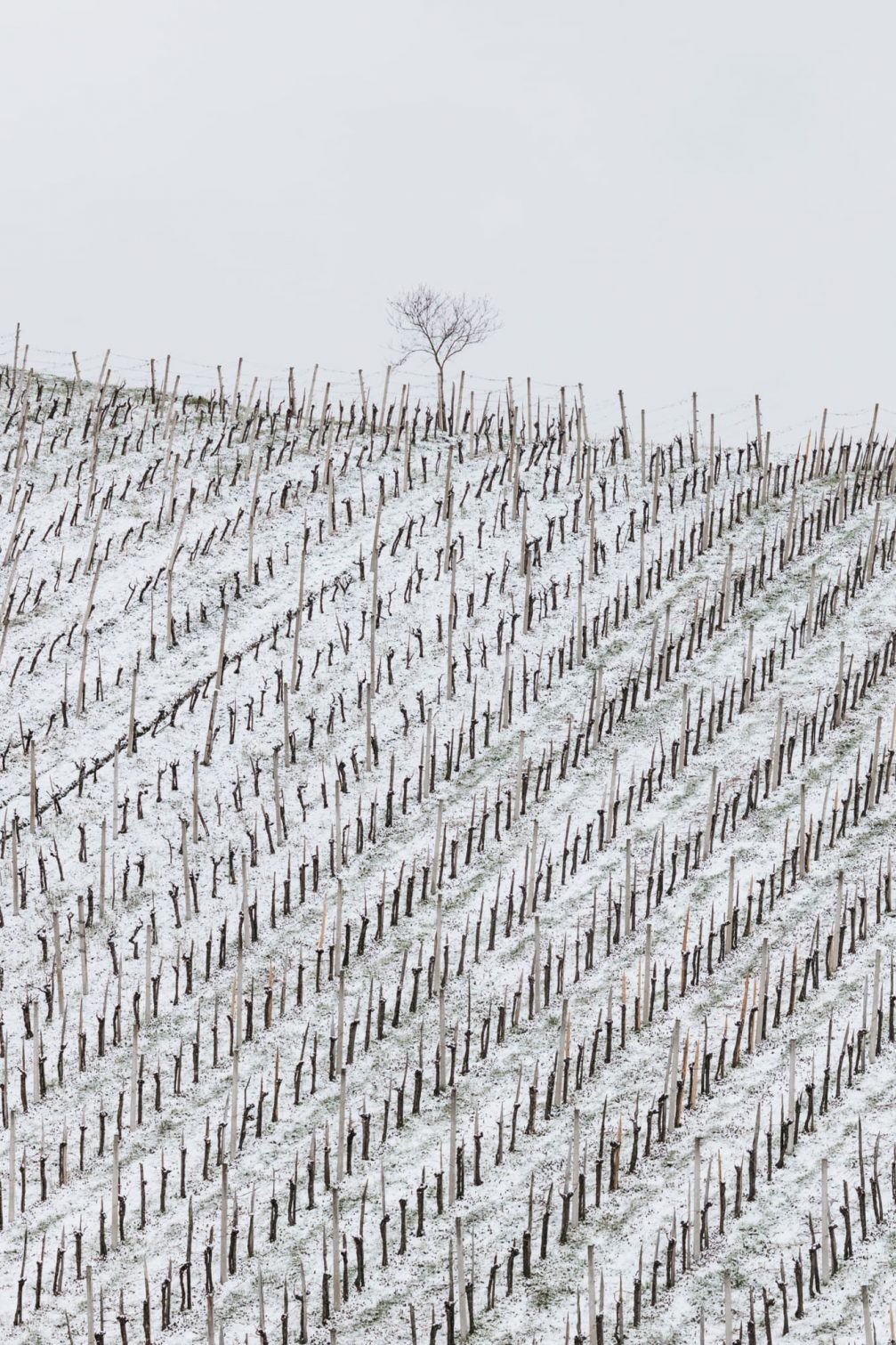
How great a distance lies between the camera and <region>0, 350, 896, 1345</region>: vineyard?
29.1 feet

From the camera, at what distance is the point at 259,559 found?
1772cm

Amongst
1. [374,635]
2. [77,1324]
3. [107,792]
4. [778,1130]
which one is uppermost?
[374,635]

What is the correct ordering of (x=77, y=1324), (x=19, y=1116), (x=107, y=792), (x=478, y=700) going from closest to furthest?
(x=77, y=1324) → (x=19, y=1116) → (x=107, y=792) → (x=478, y=700)

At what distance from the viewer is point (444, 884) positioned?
1264 centimetres

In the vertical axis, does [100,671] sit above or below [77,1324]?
above

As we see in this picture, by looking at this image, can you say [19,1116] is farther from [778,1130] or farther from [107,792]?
[778,1130]

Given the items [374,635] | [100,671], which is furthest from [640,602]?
[100,671]

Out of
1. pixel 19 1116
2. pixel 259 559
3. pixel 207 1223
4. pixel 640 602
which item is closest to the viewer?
pixel 207 1223

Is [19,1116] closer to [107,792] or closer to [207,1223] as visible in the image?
[207,1223]

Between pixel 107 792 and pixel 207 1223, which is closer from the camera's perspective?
pixel 207 1223

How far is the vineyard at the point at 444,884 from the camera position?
8.88 m

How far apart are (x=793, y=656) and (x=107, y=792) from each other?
6.52 metres

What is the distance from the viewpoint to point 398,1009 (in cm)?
1115

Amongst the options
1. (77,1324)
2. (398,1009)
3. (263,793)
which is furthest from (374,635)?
(77,1324)
